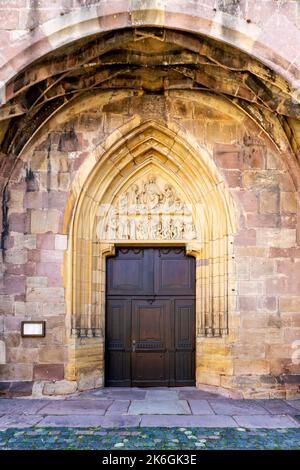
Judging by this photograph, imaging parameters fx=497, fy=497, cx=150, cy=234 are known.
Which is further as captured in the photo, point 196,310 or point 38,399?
point 196,310

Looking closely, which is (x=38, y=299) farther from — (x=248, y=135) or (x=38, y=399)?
(x=248, y=135)

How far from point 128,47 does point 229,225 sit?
2.86m

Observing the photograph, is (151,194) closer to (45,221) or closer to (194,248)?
(194,248)

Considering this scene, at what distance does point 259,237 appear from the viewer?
732cm

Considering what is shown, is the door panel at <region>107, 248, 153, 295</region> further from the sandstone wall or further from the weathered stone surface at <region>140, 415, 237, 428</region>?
the weathered stone surface at <region>140, 415, 237, 428</region>

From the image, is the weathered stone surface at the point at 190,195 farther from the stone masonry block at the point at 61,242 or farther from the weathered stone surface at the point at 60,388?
the weathered stone surface at the point at 60,388

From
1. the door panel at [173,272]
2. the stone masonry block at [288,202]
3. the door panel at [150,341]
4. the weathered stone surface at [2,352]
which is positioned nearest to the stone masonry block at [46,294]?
the weathered stone surface at [2,352]

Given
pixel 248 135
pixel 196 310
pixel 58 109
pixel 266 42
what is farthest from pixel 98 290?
pixel 266 42

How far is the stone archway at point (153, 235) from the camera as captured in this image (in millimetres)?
7281

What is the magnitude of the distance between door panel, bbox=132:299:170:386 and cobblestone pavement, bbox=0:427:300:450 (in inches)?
89.4

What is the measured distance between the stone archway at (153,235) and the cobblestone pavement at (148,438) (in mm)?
1782

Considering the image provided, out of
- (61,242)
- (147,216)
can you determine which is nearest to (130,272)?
(147,216)

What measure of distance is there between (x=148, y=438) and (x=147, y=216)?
3.58 metres

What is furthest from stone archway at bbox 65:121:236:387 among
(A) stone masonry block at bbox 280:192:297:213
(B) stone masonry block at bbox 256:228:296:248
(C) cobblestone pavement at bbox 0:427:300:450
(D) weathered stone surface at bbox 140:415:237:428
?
(C) cobblestone pavement at bbox 0:427:300:450
